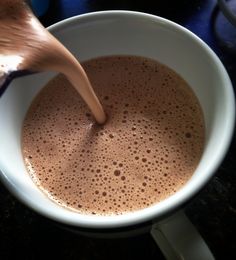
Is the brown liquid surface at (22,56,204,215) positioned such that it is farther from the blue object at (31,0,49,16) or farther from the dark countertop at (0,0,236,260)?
the blue object at (31,0,49,16)

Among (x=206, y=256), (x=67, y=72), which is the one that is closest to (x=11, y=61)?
(x=67, y=72)

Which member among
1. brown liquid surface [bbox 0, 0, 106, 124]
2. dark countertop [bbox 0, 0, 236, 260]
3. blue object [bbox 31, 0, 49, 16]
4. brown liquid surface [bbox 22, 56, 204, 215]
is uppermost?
brown liquid surface [bbox 0, 0, 106, 124]

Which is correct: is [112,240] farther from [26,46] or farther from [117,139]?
[26,46]

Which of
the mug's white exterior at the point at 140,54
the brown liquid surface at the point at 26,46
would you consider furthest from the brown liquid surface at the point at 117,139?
the brown liquid surface at the point at 26,46

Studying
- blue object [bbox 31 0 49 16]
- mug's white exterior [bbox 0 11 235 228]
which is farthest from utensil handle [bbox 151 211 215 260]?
blue object [bbox 31 0 49 16]

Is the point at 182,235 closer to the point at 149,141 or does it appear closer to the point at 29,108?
the point at 149,141

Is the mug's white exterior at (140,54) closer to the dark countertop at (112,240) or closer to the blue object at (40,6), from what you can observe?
the dark countertop at (112,240)
